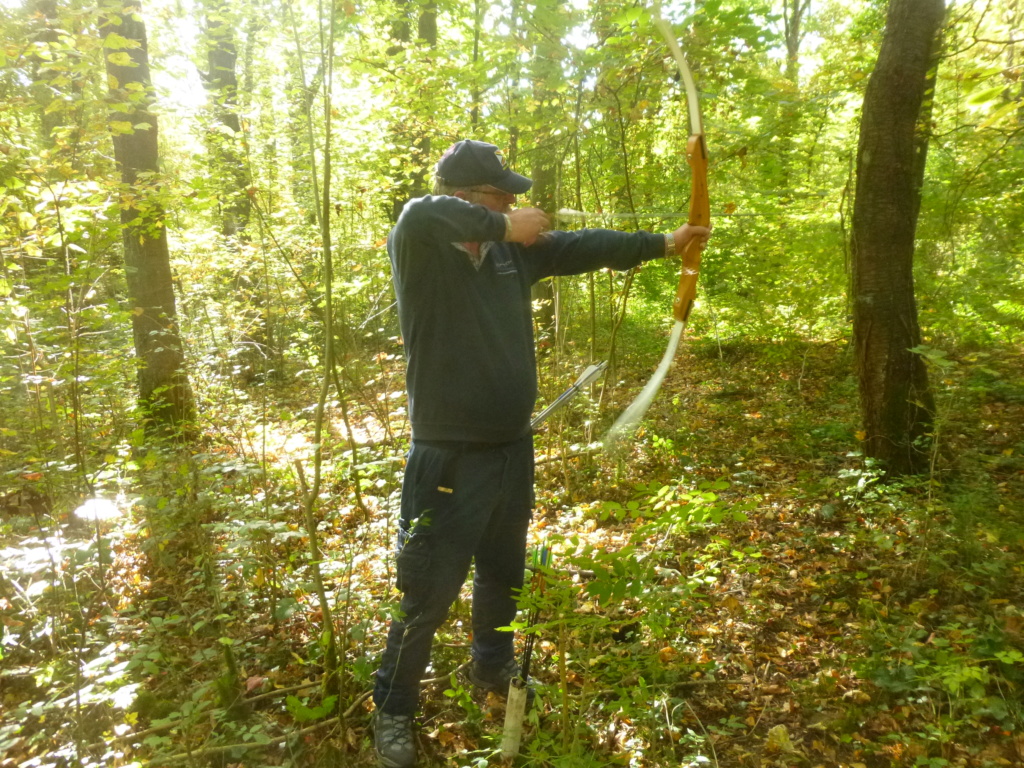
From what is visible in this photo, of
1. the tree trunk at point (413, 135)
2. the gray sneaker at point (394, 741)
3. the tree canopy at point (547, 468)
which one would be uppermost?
the tree trunk at point (413, 135)

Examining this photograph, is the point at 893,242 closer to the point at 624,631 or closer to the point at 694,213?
the point at 694,213

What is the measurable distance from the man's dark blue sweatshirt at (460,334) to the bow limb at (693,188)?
0.60 metres

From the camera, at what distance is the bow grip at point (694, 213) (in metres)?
A: 2.03

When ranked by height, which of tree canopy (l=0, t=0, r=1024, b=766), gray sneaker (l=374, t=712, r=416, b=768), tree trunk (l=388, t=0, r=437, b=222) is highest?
tree trunk (l=388, t=0, r=437, b=222)

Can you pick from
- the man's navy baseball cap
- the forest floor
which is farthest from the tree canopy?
the man's navy baseball cap

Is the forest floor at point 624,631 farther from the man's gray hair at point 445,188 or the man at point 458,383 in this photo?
the man's gray hair at point 445,188

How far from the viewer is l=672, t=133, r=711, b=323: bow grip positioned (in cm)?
203

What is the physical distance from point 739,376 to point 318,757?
602cm

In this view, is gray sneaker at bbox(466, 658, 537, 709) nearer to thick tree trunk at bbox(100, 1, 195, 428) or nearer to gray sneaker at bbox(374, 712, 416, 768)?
gray sneaker at bbox(374, 712, 416, 768)

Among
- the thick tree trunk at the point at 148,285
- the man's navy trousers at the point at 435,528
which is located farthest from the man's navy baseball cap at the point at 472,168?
→ the thick tree trunk at the point at 148,285

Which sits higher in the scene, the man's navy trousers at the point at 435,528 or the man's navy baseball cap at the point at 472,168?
the man's navy baseball cap at the point at 472,168

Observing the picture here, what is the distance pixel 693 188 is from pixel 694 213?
0.09 m

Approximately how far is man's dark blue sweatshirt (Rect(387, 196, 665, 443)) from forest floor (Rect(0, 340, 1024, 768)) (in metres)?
0.53

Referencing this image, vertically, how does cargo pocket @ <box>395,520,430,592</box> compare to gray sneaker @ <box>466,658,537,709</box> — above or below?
above
